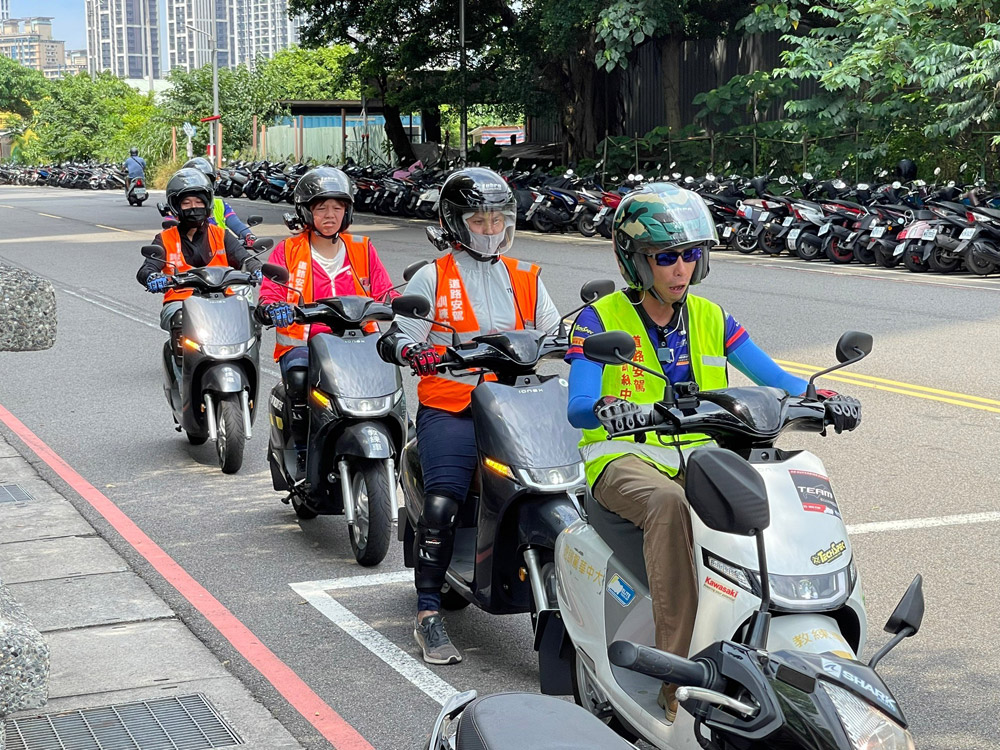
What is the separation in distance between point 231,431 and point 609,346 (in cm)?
502

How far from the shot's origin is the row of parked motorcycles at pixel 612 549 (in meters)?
2.51

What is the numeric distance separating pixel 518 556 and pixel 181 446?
4836 millimetres

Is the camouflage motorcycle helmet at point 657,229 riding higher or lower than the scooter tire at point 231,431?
Result: higher

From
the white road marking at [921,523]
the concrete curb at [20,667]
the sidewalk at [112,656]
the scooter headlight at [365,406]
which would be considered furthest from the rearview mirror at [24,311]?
the white road marking at [921,523]

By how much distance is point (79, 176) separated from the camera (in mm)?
61844

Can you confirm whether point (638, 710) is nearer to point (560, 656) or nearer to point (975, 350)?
point (560, 656)

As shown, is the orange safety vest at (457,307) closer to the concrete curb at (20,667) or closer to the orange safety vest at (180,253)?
the concrete curb at (20,667)

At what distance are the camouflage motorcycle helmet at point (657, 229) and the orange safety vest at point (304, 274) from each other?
3.00 m

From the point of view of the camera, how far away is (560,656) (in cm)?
438

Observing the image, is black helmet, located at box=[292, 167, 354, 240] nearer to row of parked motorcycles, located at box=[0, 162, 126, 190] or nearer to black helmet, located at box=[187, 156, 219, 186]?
black helmet, located at box=[187, 156, 219, 186]

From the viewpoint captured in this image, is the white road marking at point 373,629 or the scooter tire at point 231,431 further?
the scooter tire at point 231,431

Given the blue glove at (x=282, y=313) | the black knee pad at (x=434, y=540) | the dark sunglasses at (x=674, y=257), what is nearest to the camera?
the dark sunglasses at (x=674, y=257)

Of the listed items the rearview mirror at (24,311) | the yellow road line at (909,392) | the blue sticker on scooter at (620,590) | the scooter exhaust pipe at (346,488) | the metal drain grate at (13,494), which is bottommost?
the metal drain grate at (13,494)

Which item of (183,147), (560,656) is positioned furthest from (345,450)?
(183,147)
